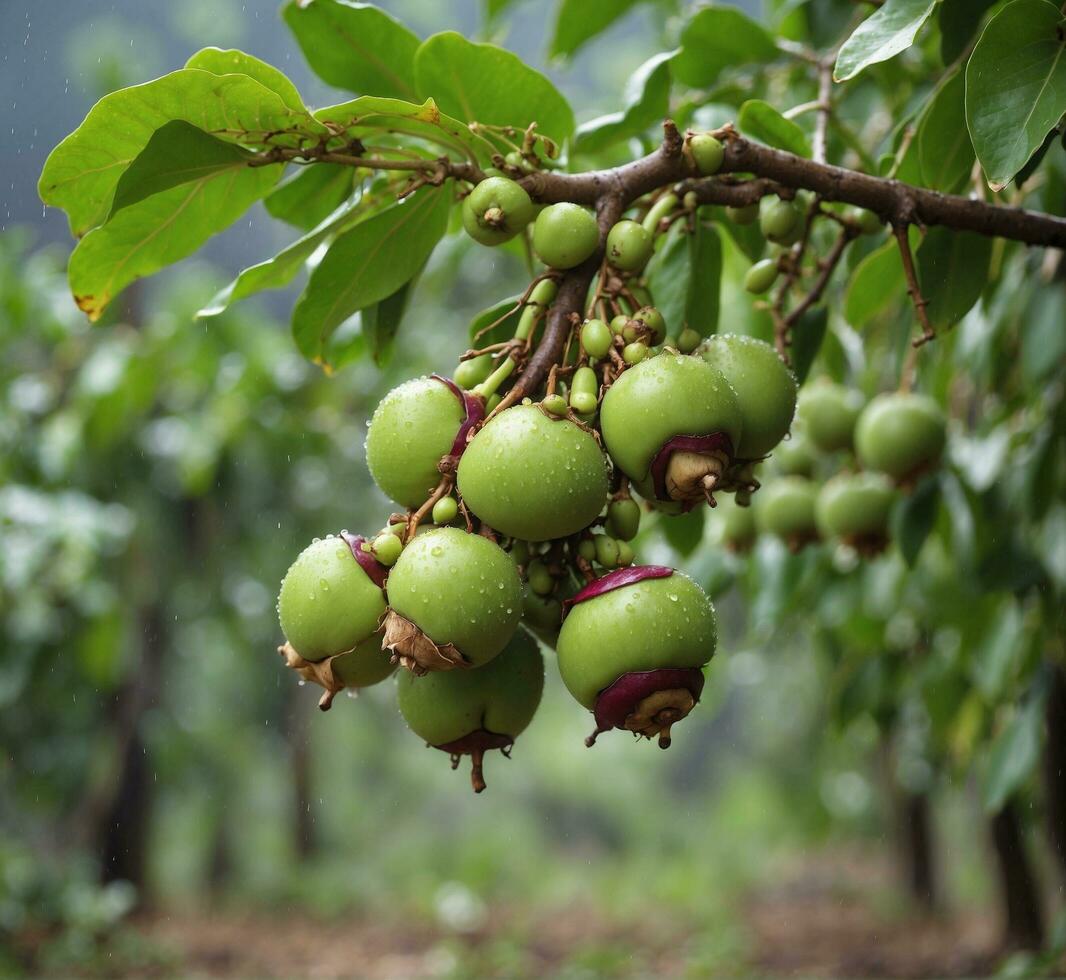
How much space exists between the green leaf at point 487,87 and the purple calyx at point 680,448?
1.70ft

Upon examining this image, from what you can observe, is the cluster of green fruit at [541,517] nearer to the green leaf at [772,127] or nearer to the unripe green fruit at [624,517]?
the unripe green fruit at [624,517]

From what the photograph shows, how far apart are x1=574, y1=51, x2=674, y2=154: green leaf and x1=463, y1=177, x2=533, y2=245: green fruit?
15.1 inches

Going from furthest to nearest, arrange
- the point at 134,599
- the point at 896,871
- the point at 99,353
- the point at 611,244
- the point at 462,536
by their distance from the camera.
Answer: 1. the point at 896,871
2. the point at 134,599
3. the point at 99,353
4. the point at 611,244
5. the point at 462,536

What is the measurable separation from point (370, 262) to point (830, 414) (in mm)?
1225

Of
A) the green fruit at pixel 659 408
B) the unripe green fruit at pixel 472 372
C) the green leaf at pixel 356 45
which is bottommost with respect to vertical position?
the green fruit at pixel 659 408

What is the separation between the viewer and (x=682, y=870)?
8281 millimetres

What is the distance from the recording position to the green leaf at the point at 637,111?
1396 mm

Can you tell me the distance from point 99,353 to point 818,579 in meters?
2.37

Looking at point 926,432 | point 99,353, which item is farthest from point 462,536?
point 99,353

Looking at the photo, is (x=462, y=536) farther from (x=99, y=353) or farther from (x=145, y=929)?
(x=145, y=929)

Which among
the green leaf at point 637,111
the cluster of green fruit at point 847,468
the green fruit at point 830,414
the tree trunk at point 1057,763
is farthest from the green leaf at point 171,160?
the tree trunk at point 1057,763

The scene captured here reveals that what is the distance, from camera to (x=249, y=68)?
1076 millimetres

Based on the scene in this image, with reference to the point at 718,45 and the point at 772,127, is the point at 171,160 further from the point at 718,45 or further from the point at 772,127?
the point at 718,45

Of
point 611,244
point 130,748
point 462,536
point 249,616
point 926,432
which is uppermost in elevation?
point 249,616
